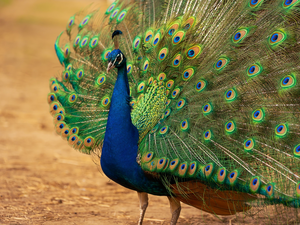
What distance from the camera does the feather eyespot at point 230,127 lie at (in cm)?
318

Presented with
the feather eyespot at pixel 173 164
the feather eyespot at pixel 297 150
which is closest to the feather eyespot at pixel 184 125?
the feather eyespot at pixel 173 164

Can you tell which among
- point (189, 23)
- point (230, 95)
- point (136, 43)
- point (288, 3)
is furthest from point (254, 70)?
point (136, 43)

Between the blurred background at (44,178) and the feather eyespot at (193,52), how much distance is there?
172cm

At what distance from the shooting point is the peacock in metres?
3.07

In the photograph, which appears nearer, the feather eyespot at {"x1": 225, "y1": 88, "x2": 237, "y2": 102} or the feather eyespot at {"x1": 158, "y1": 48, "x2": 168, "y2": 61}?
the feather eyespot at {"x1": 225, "y1": 88, "x2": 237, "y2": 102}

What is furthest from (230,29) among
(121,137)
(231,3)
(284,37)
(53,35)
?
(53,35)

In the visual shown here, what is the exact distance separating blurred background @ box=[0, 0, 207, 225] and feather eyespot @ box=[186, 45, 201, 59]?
172cm

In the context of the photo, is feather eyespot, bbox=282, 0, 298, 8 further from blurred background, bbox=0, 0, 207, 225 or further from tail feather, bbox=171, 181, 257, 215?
blurred background, bbox=0, 0, 207, 225

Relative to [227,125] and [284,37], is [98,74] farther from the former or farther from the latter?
[284,37]

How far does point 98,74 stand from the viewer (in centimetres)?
425

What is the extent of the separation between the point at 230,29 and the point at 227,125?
2.71ft

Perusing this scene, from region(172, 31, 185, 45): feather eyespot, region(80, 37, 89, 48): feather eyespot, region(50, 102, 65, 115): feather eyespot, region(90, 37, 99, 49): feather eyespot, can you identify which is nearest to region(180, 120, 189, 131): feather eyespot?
region(172, 31, 185, 45): feather eyespot

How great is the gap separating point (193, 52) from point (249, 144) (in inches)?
37.6

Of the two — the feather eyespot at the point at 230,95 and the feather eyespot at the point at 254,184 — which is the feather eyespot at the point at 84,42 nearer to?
the feather eyespot at the point at 230,95
